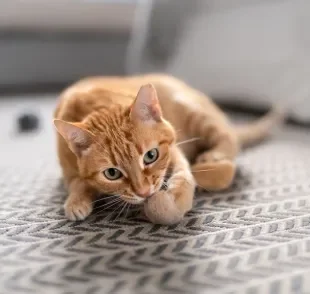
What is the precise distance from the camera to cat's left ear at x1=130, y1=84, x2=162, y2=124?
109 centimetres

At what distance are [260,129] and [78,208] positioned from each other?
899 millimetres

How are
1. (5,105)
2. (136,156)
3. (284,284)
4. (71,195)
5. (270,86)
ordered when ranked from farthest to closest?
1. (5,105)
2. (270,86)
3. (71,195)
4. (136,156)
5. (284,284)

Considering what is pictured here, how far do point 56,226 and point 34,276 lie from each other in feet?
0.80

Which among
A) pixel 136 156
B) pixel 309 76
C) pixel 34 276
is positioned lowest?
pixel 34 276

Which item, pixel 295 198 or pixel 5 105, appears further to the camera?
pixel 5 105

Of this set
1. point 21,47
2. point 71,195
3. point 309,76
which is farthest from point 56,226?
point 21,47

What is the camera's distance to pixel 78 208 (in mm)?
1110

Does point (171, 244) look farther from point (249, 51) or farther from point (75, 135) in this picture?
point (249, 51)

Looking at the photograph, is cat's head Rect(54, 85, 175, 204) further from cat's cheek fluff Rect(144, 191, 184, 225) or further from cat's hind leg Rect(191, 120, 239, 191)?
cat's hind leg Rect(191, 120, 239, 191)

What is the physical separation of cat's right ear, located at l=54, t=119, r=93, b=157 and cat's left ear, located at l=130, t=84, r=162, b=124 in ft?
0.36

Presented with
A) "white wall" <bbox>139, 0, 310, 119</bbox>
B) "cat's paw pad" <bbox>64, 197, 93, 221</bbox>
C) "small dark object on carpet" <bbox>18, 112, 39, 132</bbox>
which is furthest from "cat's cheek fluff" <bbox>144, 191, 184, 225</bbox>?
"small dark object on carpet" <bbox>18, 112, 39, 132</bbox>

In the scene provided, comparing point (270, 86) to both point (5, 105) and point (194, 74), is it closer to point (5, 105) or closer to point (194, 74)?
point (194, 74)

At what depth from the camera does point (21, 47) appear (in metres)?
3.17

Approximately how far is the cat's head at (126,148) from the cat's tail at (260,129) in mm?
636
